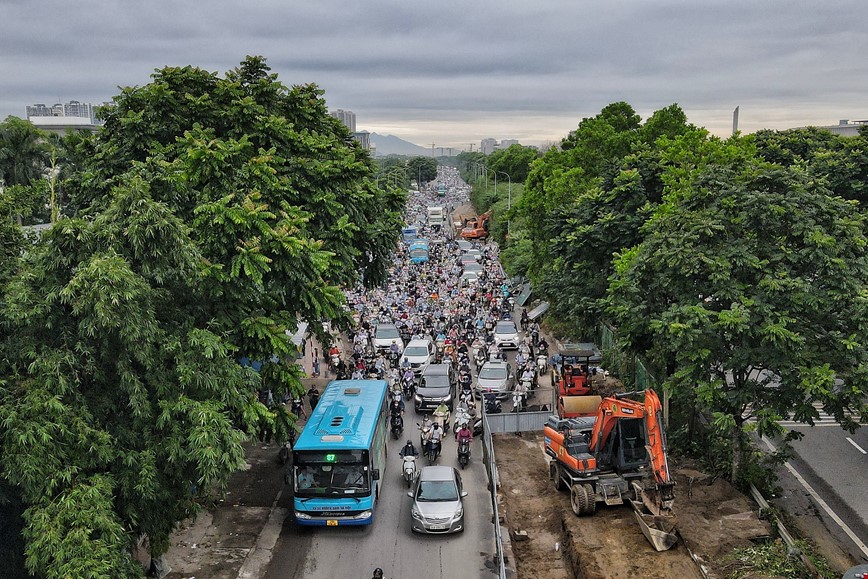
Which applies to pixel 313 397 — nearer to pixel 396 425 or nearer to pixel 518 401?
pixel 396 425

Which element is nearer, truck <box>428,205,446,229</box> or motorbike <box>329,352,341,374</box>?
motorbike <box>329,352,341,374</box>

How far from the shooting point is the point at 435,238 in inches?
2975

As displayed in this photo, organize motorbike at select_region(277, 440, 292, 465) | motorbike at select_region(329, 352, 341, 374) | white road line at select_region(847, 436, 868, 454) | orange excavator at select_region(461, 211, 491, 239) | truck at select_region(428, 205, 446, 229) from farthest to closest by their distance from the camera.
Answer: truck at select_region(428, 205, 446, 229) → orange excavator at select_region(461, 211, 491, 239) → motorbike at select_region(329, 352, 341, 374) → white road line at select_region(847, 436, 868, 454) → motorbike at select_region(277, 440, 292, 465)

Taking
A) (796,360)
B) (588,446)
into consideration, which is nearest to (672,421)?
(588,446)

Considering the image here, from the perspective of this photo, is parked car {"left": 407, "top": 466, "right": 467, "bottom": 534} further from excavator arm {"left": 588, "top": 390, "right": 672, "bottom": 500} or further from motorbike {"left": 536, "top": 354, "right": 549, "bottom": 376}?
motorbike {"left": 536, "top": 354, "right": 549, "bottom": 376}

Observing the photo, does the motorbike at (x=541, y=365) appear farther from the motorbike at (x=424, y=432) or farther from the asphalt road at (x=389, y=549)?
the asphalt road at (x=389, y=549)

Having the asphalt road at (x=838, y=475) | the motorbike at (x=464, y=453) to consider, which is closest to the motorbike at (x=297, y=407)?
the motorbike at (x=464, y=453)

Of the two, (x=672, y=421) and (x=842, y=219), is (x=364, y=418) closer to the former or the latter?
(x=672, y=421)

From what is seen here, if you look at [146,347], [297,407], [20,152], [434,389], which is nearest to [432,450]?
[434,389]

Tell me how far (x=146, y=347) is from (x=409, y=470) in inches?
365

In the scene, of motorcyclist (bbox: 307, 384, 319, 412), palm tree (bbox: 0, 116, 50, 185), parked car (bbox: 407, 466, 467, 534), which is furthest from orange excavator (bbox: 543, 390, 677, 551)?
palm tree (bbox: 0, 116, 50, 185)

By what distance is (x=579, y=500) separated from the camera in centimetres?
1595

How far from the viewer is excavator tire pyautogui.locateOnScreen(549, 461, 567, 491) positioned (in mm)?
18016

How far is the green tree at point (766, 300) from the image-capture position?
588 inches
